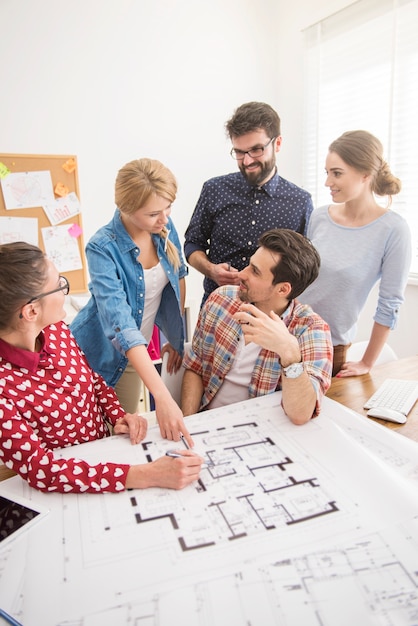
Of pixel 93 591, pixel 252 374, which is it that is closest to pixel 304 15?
pixel 252 374

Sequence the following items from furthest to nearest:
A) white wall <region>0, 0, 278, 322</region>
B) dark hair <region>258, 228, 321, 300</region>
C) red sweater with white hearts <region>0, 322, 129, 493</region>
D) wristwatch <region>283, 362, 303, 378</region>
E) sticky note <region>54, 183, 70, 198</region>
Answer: sticky note <region>54, 183, 70, 198</region> < white wall <region>0, 0, 278, 322</region> < dark hair <region>258, 228, 321, 300</region> < wristwatch <region>283, 362, 303, 378</region> < red sweater with white hearts <region>0, 322, 129, 493</region>

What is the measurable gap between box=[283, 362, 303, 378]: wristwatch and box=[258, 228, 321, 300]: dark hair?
348 mm

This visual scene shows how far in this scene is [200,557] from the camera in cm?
74

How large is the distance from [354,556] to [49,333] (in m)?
0.91

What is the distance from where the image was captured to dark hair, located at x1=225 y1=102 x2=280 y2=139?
1.74 meters

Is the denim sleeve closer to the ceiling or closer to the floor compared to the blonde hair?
closer to the floor

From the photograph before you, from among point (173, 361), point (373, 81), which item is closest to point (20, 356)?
point (173, 361)

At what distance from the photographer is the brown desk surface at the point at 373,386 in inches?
51.1

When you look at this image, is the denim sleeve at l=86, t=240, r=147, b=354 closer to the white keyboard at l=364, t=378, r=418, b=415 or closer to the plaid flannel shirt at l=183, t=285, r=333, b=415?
the plaid flannel shirt at l=183, t=285, r=333, b=415

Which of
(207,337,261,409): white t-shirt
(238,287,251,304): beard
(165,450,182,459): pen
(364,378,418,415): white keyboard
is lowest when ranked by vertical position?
(364,378,418,415): white keyboard

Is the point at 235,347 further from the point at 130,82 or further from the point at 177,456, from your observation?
the point at 130,82

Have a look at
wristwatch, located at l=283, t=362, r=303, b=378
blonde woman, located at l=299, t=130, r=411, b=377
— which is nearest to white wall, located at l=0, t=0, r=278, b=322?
blonde woman, located at l=299, t=130, r=411, b=377

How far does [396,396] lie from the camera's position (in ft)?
4.69

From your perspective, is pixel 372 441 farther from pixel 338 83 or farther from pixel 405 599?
pixel 338 83
